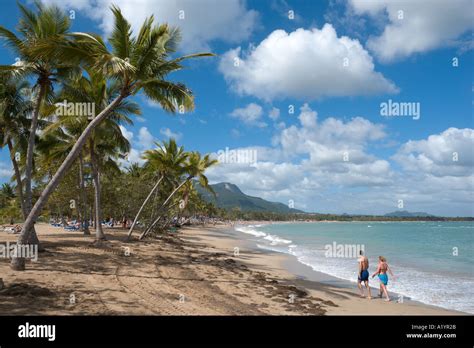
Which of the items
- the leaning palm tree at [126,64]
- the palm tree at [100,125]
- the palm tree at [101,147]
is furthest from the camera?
the palm tree at [101,147]

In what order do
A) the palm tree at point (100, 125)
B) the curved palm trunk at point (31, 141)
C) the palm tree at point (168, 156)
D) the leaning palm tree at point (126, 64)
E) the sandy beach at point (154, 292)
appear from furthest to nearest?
the palm tree at point (168, 156)
the palm tree at point (100, 125)
the curved palm trunk at point (31, 141)
the leaning palm tree at point (126, 64)
the sandy beach at point (154, 292)

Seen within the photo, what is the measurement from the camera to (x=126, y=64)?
907 centimetres

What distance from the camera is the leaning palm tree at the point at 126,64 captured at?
924 cm

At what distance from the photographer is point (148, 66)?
33.9 ft

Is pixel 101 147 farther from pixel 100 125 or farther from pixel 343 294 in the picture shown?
pixel 343 294

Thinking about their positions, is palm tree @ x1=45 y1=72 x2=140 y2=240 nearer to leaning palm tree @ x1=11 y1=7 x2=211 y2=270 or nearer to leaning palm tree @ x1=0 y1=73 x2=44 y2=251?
leaning palm tree @ x1=0 y1=73 x2=44 y2=251

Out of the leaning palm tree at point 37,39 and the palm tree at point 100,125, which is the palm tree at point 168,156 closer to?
the palm tree at point 100,125

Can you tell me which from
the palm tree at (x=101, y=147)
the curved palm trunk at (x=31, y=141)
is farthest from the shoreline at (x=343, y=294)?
the curved palm trunk at (x=31, y=141)

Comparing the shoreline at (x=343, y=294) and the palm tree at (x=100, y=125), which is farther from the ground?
the palm tree at (x=100, y=125)

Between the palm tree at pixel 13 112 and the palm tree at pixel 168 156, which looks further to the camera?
the palm tree at pixel 168 156

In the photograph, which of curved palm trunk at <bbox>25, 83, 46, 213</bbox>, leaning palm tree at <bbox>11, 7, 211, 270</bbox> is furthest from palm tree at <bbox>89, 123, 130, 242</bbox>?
leaning palm tree at <bbox>11, 7, 211, 270</bbox>

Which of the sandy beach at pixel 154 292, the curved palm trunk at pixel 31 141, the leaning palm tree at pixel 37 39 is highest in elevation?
Result: the leaning palm tree at pixel 37 39
